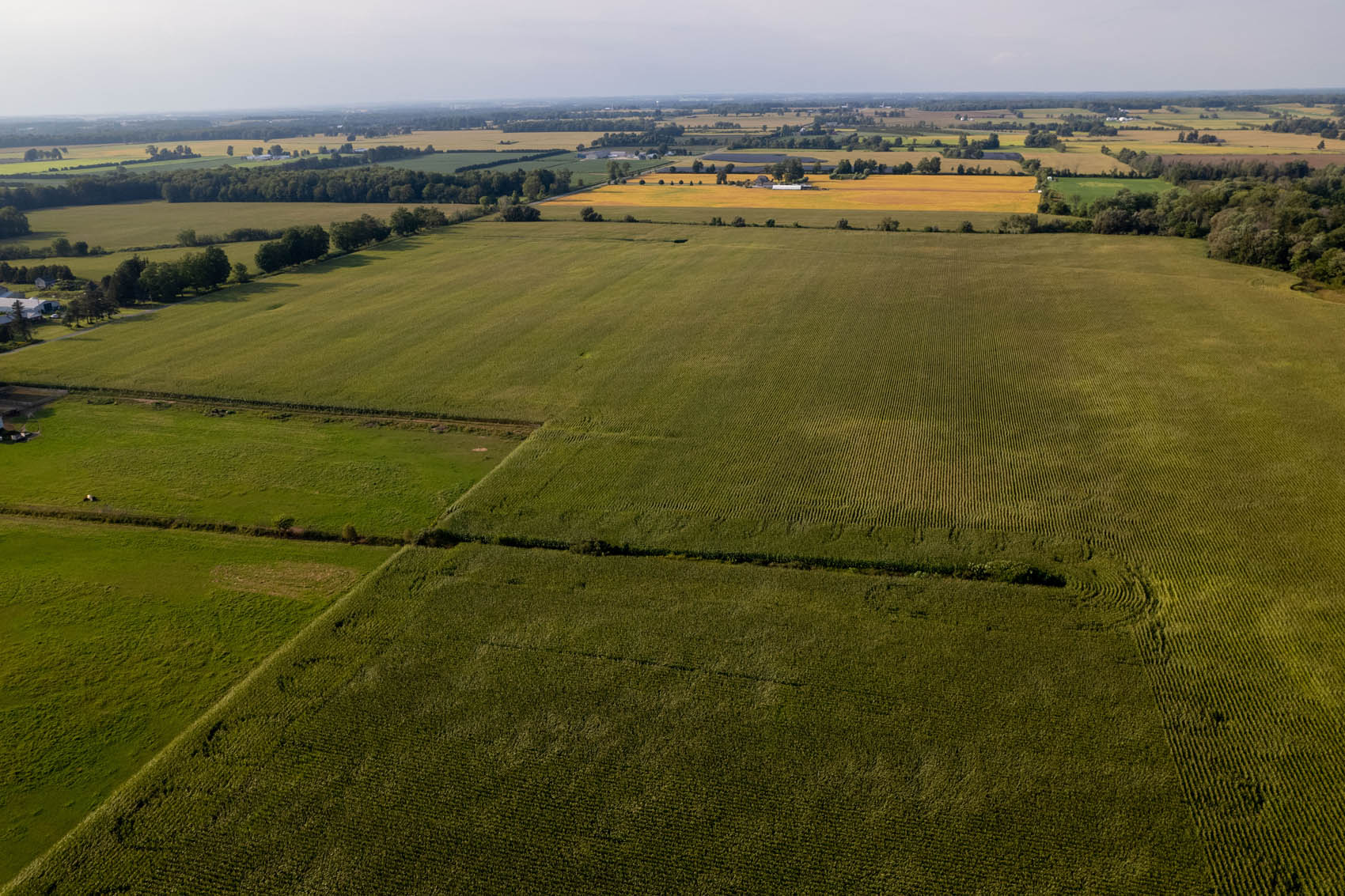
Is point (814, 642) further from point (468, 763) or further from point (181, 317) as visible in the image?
point (181, 317)

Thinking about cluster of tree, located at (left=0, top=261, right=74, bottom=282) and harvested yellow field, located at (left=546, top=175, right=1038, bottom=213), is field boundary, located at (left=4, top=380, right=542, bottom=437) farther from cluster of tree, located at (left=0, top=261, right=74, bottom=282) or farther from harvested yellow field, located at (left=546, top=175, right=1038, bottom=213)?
harvested yellow field, located at (left=546, top=175, right=1038, bottom=213)

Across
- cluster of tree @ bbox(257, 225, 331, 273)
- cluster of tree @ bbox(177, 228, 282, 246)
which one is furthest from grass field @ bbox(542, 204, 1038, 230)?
cluster of tree @ bbox(177, 228, 282, 246)

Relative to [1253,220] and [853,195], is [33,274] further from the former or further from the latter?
[1253,220]

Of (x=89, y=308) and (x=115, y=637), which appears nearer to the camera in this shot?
(x=115, y=637)

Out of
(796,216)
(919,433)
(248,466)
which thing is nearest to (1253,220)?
(796,216)

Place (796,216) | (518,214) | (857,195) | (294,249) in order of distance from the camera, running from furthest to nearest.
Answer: (857,195)
(796,216)
(518,214)
(294,249)

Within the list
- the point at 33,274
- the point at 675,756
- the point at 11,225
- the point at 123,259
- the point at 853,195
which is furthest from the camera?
the point at 853,195
